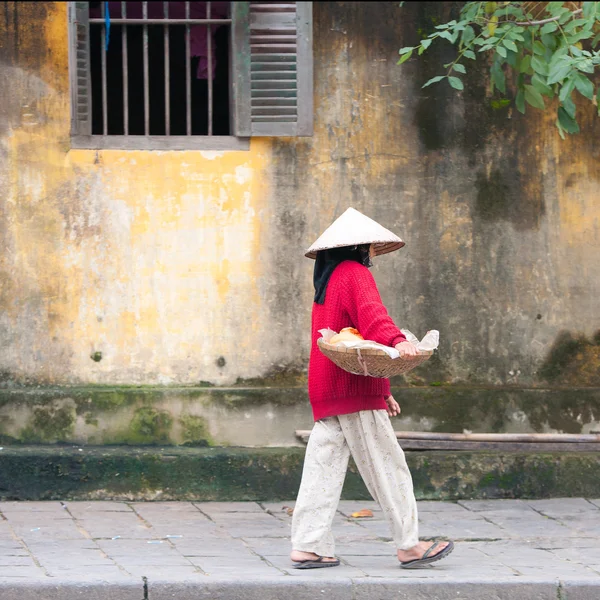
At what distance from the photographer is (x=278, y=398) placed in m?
7.42

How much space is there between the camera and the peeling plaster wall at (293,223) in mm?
7328

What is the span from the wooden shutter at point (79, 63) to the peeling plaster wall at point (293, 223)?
0.09 metres

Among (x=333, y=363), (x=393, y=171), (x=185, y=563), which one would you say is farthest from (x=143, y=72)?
(x=185, y=563)

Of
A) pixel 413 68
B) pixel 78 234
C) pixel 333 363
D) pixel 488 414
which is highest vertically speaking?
pixel 413 68

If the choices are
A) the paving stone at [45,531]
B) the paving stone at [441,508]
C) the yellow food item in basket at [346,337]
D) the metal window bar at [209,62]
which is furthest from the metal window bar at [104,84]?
the paving stone at [441,508]

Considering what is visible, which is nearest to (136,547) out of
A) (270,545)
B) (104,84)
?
(270,545)

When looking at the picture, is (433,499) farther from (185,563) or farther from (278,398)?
(185,563)

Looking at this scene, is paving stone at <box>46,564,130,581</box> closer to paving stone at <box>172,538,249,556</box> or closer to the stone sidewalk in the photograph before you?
the stone sidewalk

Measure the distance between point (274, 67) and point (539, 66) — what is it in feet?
5.76

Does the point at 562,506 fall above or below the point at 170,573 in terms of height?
below

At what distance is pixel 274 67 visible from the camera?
7.38 m

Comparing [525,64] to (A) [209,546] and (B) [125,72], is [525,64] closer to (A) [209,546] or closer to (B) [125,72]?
(B) [125,72]

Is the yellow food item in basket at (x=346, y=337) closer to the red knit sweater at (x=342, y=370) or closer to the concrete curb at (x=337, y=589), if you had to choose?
the red knit sweater at (x=342, y=370)

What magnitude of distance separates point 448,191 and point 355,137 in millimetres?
715
